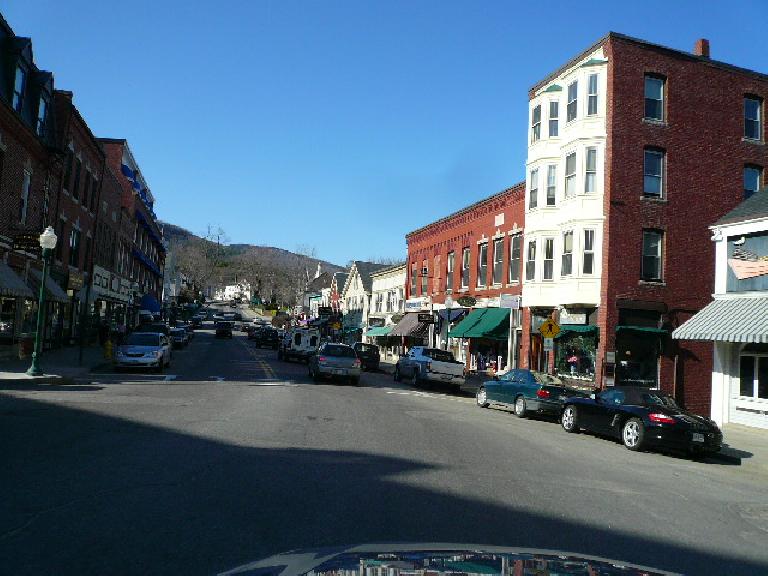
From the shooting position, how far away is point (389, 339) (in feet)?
182

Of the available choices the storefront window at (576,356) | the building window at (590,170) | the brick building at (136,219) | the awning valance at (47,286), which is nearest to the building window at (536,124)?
the building window at (590,170)

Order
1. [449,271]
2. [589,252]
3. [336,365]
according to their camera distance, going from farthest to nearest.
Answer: [449,271]
[589,252]
[336,365]

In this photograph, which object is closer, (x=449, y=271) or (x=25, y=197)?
(x=25, y=197)

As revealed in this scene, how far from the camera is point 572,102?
92.1 feet

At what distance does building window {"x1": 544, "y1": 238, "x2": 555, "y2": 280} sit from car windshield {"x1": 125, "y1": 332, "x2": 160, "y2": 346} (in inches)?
653

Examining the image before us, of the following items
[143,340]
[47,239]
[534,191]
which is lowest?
[143,340]

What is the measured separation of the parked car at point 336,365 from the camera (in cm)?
2603

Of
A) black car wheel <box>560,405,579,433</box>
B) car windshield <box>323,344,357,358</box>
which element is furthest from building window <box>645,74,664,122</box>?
car windshield <box>323,344,357,358</box>

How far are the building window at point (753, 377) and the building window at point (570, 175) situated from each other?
10.2 metres

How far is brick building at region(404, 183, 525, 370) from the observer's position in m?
33.0

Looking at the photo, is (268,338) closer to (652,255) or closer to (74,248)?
(74,248)

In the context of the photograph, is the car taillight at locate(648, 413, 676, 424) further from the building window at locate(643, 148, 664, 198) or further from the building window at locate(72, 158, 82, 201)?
the building window at locate(72, 158, 82, 201)

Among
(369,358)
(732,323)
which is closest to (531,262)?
(732,323)

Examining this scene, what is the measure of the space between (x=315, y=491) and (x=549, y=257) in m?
23.1
